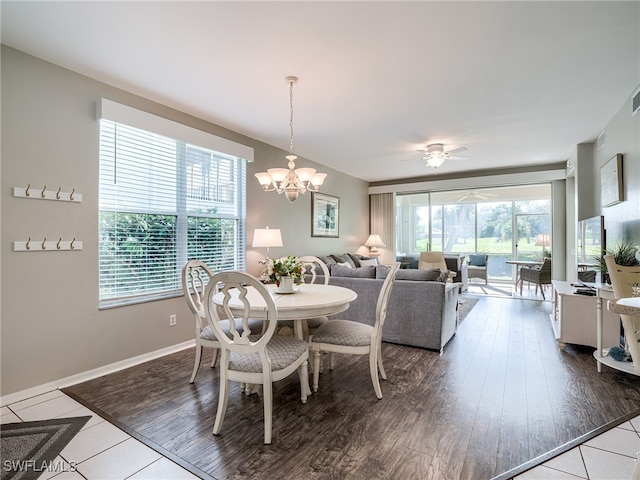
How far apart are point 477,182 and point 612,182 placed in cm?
318

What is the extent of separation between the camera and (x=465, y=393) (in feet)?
8.15

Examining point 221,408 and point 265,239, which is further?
point 265,239

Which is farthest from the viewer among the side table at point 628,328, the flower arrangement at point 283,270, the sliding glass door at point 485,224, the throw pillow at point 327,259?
the sliding glass door at point 485,224

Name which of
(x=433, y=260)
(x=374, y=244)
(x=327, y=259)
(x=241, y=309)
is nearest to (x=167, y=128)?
(x=241, y=309)

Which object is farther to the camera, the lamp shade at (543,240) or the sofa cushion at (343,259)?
the lamp shade at (543,240)

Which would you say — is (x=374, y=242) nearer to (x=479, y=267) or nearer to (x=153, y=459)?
(x=479, y=267)

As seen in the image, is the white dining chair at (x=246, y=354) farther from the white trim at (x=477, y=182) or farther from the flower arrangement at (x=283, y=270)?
the white trim at (x=477, y=182)

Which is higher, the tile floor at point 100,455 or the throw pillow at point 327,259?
the throw pillow at point 327,259

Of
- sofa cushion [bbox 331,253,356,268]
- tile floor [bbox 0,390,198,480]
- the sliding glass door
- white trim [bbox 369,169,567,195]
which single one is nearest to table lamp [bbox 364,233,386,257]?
the sliding glass door

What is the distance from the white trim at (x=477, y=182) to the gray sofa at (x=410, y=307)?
3607mm

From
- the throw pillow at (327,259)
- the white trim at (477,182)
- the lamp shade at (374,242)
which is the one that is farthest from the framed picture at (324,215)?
the white trim at (477,182)

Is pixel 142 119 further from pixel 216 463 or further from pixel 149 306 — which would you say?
pixel 216 463

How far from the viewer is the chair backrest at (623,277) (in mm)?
2437
